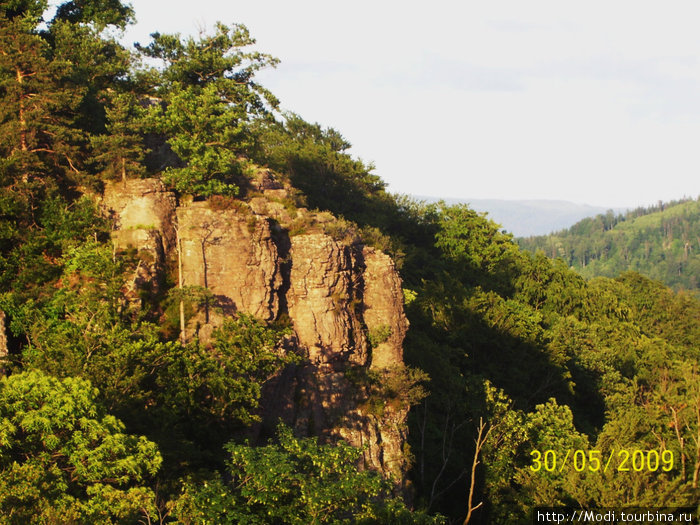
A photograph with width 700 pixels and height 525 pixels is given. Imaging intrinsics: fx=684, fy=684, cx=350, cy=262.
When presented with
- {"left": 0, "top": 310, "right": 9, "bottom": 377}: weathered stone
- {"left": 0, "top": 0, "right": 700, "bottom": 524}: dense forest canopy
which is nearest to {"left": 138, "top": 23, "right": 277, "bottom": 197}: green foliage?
{"left": 0, "top": 0, "right": 700, "bottom": 524}: dense forest canopy

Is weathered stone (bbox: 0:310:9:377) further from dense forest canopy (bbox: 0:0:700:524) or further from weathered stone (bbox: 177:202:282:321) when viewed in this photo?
weathered stone (bbox: 177:202:282:321)

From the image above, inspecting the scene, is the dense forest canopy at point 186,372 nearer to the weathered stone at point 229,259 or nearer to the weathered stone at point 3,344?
the weathered stone at point 3,344

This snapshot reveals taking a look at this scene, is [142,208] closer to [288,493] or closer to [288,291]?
[288,291]

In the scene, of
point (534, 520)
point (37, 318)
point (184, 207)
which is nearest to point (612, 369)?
point (534, 520)

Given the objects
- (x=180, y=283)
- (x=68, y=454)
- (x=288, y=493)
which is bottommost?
(x=288, y=493)

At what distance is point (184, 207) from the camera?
32844 millimetres

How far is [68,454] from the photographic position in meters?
19.4

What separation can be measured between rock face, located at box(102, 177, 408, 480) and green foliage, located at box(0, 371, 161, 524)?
9.85m

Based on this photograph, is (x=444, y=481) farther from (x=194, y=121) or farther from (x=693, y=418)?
(x=194, y=121)

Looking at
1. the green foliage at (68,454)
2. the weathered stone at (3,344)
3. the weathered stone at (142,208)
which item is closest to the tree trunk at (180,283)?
the weathered stone at (142,208)

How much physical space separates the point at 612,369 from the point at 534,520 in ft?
105

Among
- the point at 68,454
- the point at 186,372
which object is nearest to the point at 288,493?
the point at 68,454

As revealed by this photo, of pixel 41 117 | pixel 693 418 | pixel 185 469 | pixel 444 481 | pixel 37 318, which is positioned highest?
pixel 41 117

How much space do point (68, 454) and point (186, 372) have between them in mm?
7490
